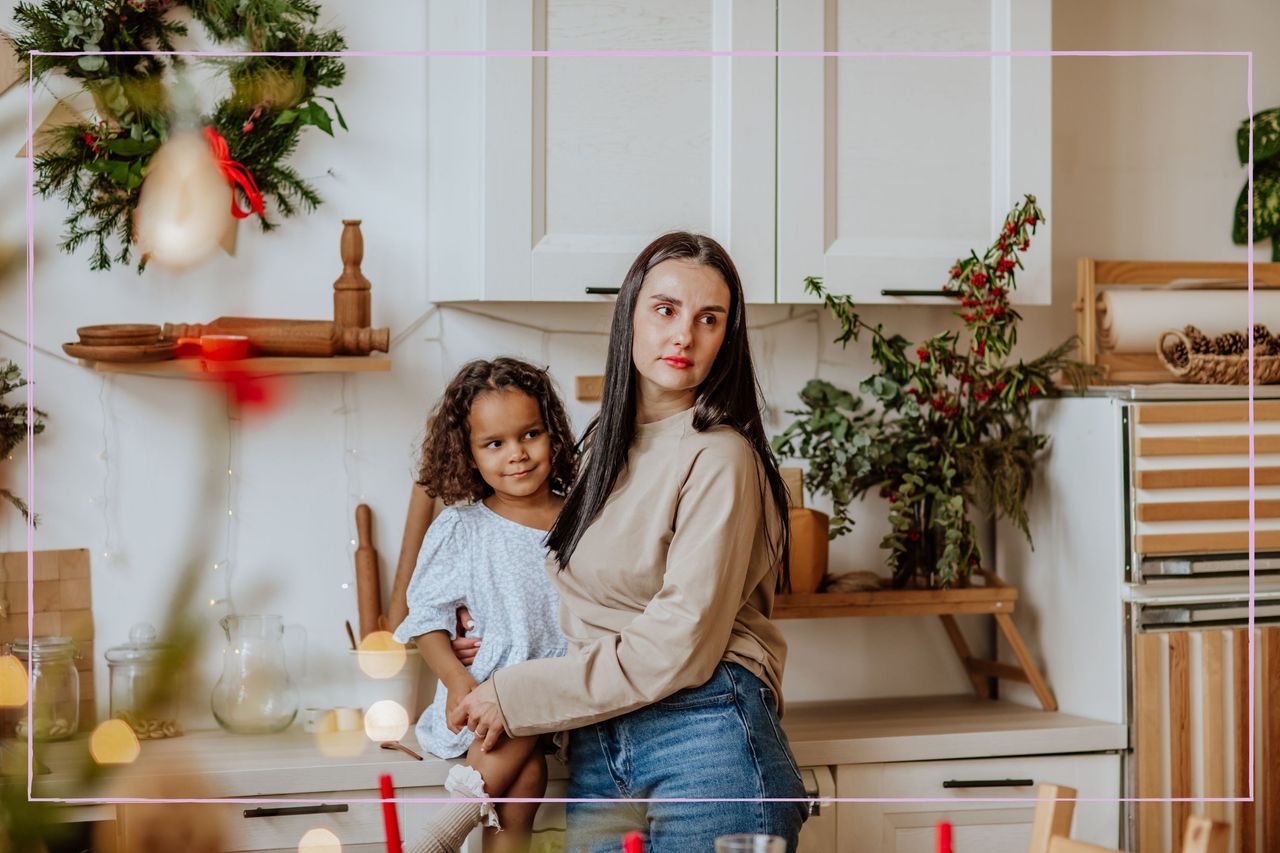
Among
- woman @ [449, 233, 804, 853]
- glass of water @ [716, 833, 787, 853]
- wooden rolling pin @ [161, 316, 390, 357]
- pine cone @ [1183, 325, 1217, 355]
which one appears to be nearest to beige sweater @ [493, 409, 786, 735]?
woman @ [449, 233, 804, 853]

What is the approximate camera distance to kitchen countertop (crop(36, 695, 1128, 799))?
5.58 feet

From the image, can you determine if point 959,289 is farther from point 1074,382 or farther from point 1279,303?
point 1279,303

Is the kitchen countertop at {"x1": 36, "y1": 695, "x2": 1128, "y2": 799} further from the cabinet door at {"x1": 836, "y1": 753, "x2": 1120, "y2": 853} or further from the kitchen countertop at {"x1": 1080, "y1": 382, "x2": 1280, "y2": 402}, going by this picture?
the kitchen countertop at {"x1": 1080, "y1": 382, "x2": 1280, "y2": 402}

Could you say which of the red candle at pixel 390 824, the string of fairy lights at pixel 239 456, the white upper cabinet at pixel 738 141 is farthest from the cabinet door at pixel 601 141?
the red candle at pixel 390 824

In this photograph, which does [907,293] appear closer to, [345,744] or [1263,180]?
[1263,180]

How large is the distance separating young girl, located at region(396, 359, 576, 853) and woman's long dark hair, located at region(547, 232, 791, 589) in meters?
0.17

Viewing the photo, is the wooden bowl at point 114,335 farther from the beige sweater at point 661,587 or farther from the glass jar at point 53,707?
the glass jar at point 53,707

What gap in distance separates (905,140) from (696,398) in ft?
2.38

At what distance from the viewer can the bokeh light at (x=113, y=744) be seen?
1.14 feet

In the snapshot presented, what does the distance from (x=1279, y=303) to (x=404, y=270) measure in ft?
4.99

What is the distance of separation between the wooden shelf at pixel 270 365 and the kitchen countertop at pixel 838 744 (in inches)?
20.6

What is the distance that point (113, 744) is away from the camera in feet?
1.23

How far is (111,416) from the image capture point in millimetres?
1963

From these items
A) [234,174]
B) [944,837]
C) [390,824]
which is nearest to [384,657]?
[234,174]
